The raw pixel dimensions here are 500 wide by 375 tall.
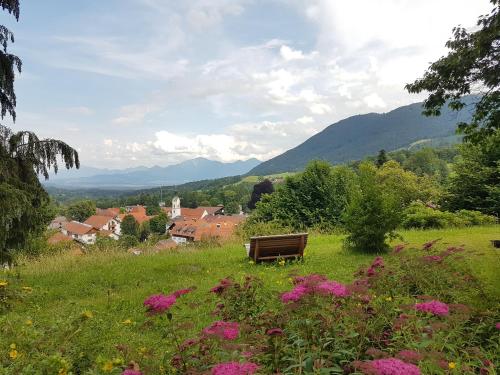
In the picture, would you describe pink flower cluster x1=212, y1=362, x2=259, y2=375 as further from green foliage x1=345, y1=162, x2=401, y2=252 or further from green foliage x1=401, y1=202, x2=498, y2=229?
green foliage x1=401, y1=202, x2=498, y2=229

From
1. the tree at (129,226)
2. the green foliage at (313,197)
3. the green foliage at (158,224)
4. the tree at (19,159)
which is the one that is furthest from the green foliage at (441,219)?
the green foliage at (158,224)

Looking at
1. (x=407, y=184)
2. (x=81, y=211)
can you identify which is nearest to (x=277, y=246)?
(x=407, y=184)

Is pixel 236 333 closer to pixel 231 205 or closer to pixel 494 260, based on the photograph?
pixel 494 260

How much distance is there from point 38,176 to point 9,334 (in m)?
3.72

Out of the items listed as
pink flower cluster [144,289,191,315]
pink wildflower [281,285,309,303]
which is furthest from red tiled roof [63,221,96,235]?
pink wildflower [281,285,309,303]

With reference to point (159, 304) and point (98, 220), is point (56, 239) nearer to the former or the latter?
point (159, 304)

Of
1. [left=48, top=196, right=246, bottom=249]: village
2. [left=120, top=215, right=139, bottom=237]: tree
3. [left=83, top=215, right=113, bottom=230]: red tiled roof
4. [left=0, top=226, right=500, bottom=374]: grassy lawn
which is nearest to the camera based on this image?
[left=0, top=226, right=500, bottom=374]: grassy lawn

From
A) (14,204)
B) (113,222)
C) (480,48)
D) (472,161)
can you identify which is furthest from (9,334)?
(113,222)

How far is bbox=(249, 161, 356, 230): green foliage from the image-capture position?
18969 mm

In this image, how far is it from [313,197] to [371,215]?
1005cm

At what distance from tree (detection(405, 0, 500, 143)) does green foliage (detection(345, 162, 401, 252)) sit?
2.44m

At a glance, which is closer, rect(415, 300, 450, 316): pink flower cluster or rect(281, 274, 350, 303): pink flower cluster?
rect(415, 300, 450, 316): pink flower cluster

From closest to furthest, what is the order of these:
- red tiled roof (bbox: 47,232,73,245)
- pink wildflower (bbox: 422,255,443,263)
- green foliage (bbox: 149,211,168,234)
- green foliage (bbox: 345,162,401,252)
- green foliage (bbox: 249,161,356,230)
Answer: pink wildflower (bbox: 422,255,443,263) → green foliage (bbox: 345,162,401,252) → green foliage (bbox: 249,161,356,230) → red tiled roof (bbox: 47,232,73,245) → green foliage (bbox: 149,211,168,234)

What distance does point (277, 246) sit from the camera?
9.00 metres
